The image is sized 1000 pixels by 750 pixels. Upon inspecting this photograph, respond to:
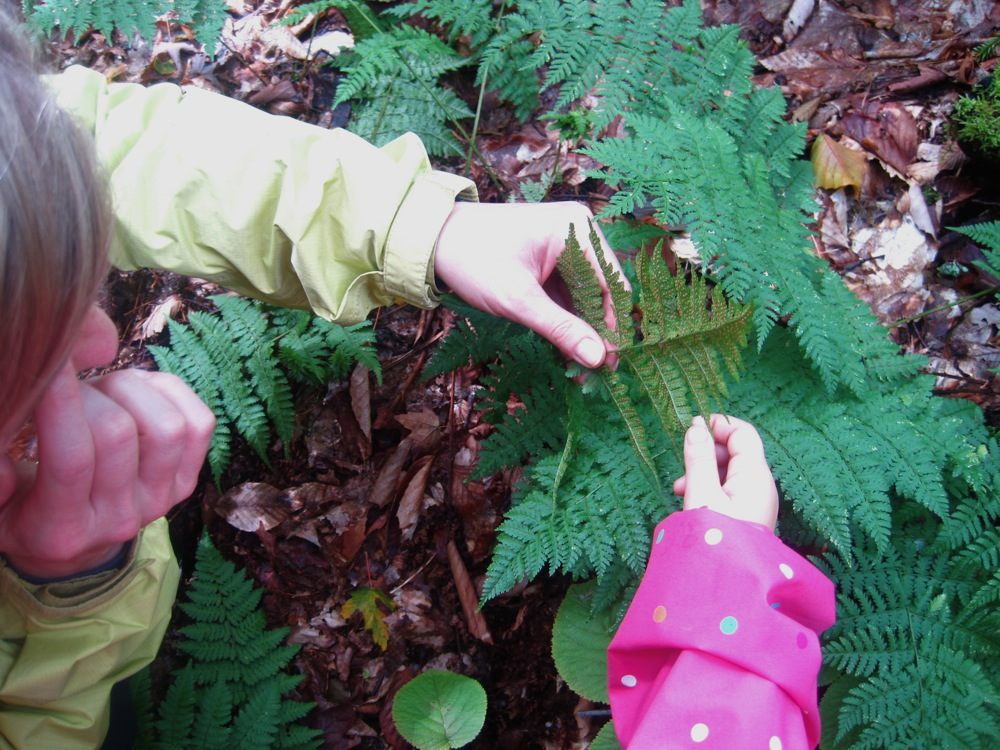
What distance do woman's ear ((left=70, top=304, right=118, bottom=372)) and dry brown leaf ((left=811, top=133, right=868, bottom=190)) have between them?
2.82m

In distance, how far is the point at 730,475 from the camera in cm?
171

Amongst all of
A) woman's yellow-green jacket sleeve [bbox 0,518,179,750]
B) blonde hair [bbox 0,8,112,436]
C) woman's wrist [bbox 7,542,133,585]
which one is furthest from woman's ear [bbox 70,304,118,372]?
woman's yellow-green jacket sleeve [bbox 0,518,179,750]

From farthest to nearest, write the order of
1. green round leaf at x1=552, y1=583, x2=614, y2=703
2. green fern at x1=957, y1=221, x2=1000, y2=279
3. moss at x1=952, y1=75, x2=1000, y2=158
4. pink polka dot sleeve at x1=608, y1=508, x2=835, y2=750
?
moss at x1=952, y1=75, x2=1000, y2=158
green fern at x1=957, y1=221, x2=1000, y2=279
green round leaf at x1=552, y1=583, x2=614, y2=703
pink polka dot sleeve at x1=608, y1=508, x2=835, y2=750

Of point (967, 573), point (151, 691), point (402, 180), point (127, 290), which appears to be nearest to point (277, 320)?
point (127, 290)

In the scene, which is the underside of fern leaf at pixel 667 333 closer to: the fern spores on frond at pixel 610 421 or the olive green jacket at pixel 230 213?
the fern spores on frond at pixel 610 421

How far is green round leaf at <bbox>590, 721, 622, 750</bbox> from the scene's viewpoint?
7.17ft

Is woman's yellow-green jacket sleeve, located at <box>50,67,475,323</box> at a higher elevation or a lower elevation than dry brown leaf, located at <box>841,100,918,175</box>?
higher

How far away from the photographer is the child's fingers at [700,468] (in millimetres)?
1647

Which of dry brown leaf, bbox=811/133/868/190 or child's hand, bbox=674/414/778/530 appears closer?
child's hand, bbox=674/414/778/530

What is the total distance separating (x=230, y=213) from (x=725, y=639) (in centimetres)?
164

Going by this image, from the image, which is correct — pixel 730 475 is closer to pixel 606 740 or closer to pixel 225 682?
pixel 606 740

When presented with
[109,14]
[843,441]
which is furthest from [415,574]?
[109,14]

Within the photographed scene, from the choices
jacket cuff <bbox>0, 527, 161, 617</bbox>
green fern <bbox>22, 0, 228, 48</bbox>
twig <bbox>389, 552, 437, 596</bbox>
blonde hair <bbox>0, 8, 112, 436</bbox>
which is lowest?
twig <bbox>389, 552, 437, 596</bbox>

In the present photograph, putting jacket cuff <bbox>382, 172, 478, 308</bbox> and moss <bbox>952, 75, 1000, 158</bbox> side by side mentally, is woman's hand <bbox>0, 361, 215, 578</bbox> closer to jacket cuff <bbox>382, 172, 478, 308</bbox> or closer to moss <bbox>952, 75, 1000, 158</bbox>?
jacket cuff <bbox>382, 172, 478, 308</bbox>
